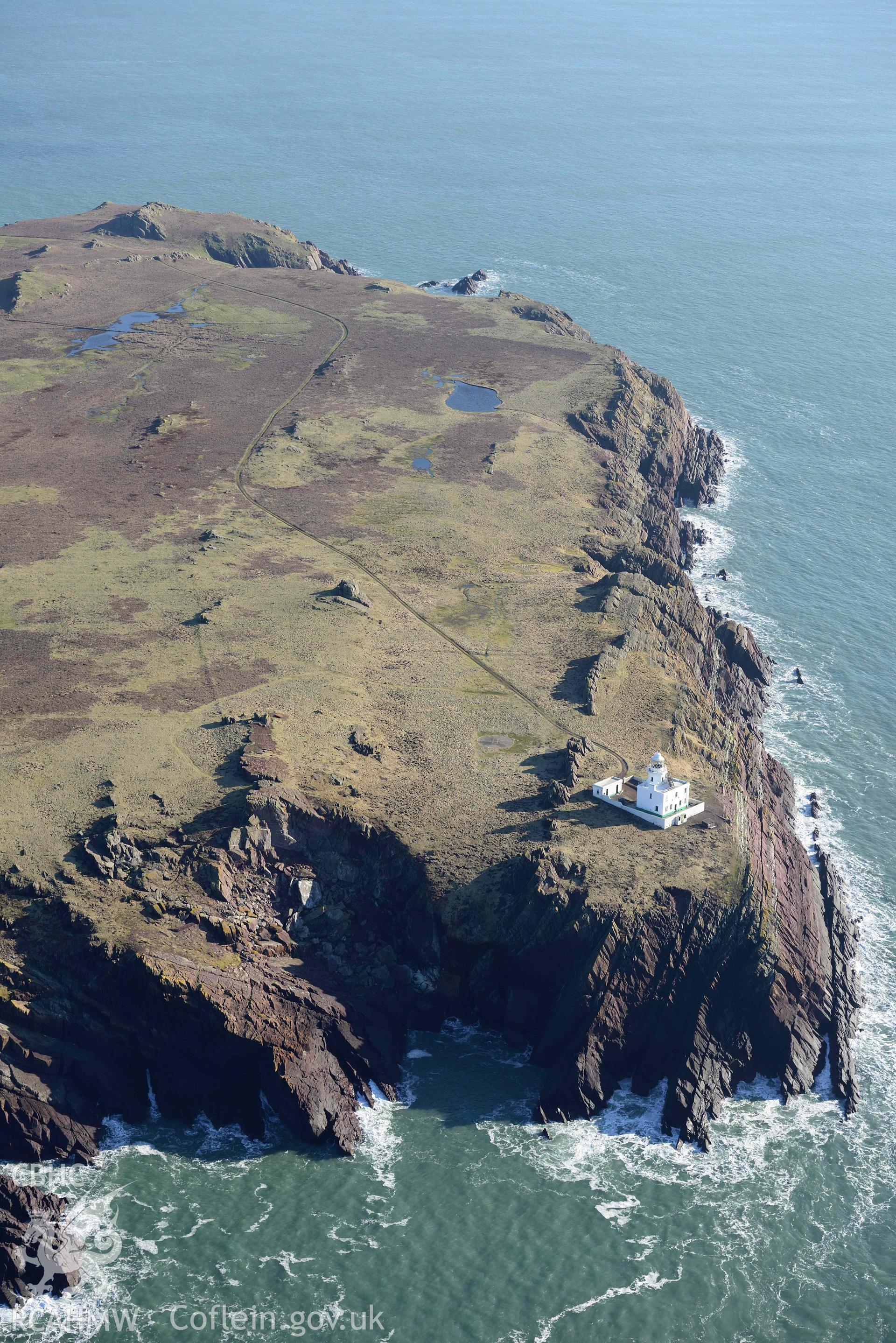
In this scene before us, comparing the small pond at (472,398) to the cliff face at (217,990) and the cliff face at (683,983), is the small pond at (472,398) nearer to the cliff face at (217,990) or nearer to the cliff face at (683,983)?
the cliff face at (683,983)

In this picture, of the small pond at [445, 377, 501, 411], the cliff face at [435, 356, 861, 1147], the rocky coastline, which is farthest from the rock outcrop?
the small pond at [445, 377, 501, 411]

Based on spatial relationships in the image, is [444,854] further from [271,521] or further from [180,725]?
[271,521]

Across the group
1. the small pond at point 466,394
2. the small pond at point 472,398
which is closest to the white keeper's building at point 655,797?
the small pond at point 472,398

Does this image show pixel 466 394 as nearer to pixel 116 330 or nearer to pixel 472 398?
pixel 472 398

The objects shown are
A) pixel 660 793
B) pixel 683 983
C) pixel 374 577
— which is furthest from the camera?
pixel 374 577

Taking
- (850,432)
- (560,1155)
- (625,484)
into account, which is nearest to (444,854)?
(560,1155)

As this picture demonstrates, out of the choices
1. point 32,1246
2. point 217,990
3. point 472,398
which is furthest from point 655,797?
point 472,398

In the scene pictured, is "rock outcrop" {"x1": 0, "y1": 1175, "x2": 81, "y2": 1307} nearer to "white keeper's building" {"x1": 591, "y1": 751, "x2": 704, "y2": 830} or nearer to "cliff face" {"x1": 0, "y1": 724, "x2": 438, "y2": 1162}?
"cliff face" {"x1": 0, "y1": 724, "x2": 438, "y2": 1162}

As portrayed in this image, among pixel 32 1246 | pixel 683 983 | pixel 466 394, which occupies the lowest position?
pixel 32 1246
